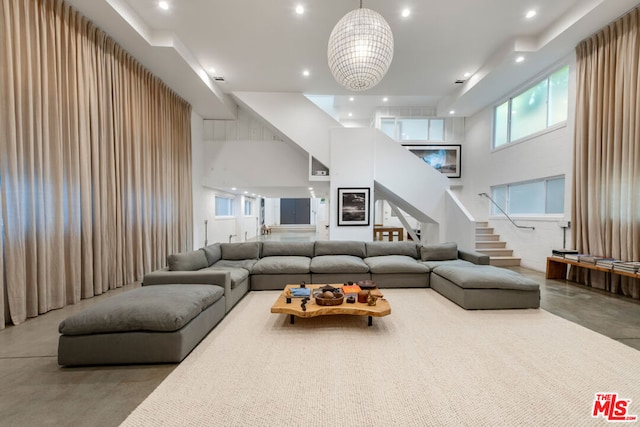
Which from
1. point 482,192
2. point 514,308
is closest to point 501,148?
point 482,192

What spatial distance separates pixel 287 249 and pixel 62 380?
10.5ft

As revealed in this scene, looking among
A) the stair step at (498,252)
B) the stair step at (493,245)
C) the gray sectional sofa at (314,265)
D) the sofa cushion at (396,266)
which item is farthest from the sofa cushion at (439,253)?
the stair step at (493,245)

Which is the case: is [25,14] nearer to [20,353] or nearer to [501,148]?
[20,353]

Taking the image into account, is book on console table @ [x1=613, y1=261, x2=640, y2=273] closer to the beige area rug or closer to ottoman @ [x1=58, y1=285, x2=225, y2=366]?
the beige area rug

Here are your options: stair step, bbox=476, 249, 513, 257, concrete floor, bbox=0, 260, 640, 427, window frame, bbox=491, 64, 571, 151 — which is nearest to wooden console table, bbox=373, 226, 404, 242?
stair step, bbox=476, 249, 513, 257

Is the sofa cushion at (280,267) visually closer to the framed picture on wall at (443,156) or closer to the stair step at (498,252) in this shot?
the stair step at (498,252)

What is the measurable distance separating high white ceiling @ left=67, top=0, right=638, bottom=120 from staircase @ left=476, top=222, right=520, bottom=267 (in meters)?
3.54

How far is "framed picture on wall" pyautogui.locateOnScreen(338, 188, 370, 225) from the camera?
21.7 feet

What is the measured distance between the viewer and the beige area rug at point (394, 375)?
62.4 inches

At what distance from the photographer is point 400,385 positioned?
6.08 ft

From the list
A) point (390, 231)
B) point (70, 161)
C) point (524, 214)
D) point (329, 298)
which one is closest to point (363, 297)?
point (329, 298)

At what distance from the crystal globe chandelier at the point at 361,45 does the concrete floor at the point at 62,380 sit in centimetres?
349

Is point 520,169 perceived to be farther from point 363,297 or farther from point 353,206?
point 363,297

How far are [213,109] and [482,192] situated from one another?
26.4 feet
